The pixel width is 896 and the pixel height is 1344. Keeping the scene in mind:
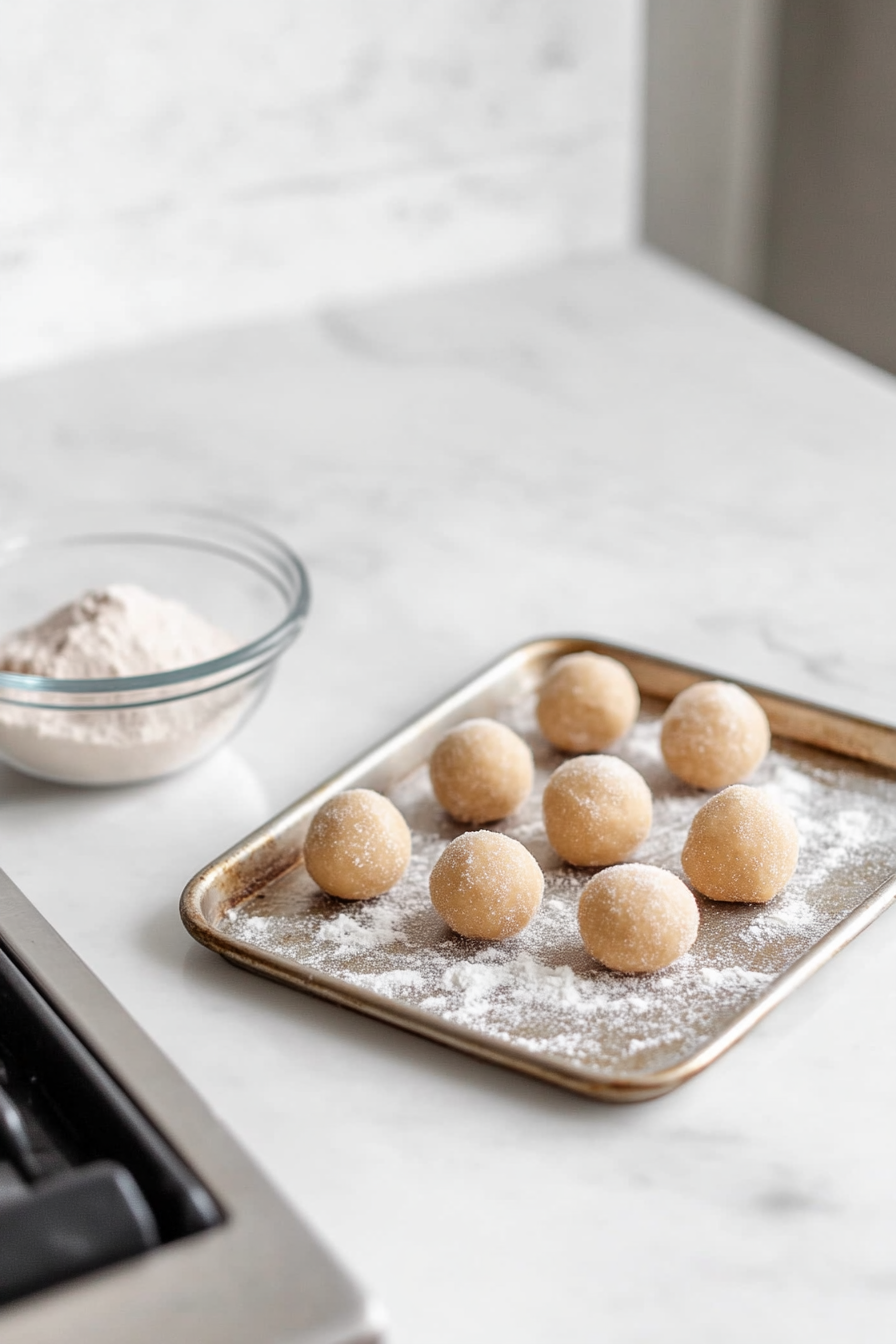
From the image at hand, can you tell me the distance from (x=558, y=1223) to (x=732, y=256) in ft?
6.07

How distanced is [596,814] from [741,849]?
0.08 metres

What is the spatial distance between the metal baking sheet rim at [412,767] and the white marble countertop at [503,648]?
2 centimetres

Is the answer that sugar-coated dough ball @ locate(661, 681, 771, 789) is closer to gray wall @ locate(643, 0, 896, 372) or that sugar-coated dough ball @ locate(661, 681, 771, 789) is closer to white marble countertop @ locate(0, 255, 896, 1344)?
white marble countertop @ locate(0, 255, 896, 1344)

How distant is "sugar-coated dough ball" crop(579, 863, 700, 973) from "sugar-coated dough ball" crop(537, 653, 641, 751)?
0.57 ft

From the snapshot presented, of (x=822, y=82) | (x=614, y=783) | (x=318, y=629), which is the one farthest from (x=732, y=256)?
(x=614, y=783)

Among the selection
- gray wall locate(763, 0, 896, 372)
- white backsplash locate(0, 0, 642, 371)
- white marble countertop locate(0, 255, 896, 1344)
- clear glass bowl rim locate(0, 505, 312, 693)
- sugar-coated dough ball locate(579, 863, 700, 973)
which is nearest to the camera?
white marble countertop locate(0, 255, 896, 1344)

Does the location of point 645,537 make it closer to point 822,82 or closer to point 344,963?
point 344,963

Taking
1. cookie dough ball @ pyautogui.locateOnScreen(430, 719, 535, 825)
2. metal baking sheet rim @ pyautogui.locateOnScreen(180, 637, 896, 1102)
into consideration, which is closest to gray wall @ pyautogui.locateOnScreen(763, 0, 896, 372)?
metal baking sheet rim @ pyautogui.locateOnScreen(180, 637, 896, 1102)

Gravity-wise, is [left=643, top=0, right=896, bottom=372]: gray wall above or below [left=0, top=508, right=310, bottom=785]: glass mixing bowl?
above

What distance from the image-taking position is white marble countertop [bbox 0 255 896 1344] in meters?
0.54

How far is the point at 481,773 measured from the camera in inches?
30.5

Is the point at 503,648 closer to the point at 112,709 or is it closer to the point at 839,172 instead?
the point at 112,709

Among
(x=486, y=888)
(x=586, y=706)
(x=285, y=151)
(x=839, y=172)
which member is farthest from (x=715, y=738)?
(x=839, y=172)

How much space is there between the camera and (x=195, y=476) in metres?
1.21
